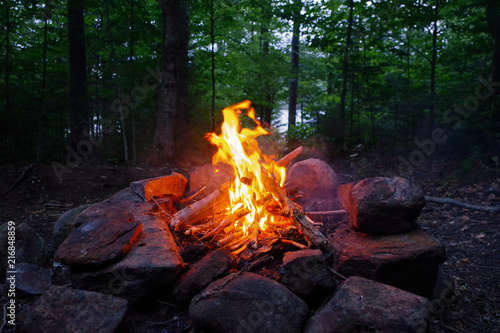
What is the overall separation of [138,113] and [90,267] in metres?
7.25

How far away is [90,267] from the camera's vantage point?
8.87 feet

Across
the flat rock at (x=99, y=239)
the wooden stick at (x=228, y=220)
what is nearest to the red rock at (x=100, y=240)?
the flat rock at (x=99, y=239)

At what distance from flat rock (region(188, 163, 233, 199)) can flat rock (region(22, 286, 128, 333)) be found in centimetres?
204

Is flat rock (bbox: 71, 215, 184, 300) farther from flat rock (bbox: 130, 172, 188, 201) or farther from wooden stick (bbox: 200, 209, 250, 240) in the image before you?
flat rock (bbox: 130, 172, 188, 201)

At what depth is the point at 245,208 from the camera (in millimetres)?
3723

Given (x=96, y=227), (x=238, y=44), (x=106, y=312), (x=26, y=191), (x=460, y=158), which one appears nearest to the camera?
(x=106, y=312)

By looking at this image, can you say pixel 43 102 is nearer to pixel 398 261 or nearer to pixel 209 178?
pixel 209 178

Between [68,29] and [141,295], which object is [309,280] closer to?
[141,295]

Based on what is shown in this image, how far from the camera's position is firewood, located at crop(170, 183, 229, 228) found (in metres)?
3.62

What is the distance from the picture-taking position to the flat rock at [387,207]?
2.93 metres

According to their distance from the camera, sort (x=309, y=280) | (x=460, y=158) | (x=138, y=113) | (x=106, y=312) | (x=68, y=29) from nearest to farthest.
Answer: (x=106, y=312) → (x=309, y=280) → (x=460, y=158) → (x=68, y=29) → (x=138, y=113)

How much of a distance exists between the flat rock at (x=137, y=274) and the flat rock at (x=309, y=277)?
36.5 inches

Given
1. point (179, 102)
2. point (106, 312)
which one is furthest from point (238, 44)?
point (106, 312)

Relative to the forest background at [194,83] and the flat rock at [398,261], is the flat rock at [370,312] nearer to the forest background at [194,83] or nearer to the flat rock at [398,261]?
the flat rock at [398,261]
